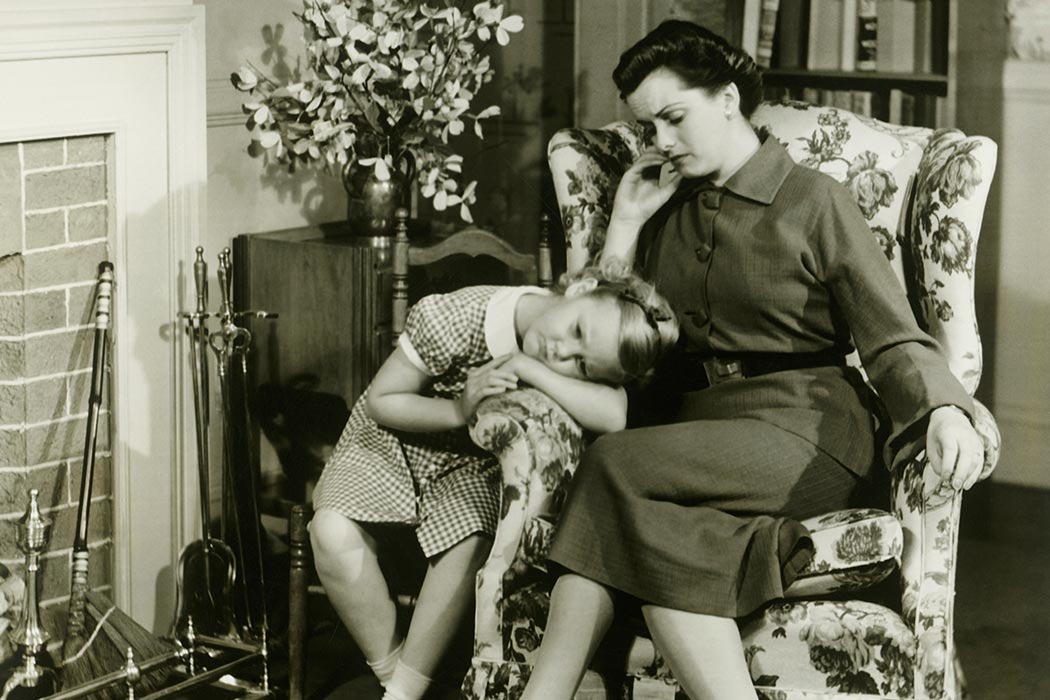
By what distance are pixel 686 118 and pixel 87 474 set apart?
1.29m

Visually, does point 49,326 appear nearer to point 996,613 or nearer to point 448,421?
point 448,421

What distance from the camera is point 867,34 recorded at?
3.35m

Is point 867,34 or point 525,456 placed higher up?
point 867,34

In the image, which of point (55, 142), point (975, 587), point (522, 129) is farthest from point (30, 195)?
point (975, 587)

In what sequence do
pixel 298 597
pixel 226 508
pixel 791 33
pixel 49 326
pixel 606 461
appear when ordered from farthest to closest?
pixel 791 33, pixel 226 508, pixel 49 326, pixel 298 597, pixel 606 461

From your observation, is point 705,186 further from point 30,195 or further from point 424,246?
point 30,195

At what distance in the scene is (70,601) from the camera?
104 inches

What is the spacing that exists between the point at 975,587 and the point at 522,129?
5.50ft

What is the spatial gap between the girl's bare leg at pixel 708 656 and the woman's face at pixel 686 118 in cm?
83

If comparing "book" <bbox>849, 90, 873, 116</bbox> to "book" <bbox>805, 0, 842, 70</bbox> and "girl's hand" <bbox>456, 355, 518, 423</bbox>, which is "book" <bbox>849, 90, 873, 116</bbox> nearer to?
"book" <bbox>805, 0, 842, 70</bbox>

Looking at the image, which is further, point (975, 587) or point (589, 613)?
point (975, 587)

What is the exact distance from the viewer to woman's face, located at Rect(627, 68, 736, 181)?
239 cm

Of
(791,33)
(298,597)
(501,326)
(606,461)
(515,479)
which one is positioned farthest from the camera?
(791,33)

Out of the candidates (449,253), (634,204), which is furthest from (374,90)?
(634,204)
